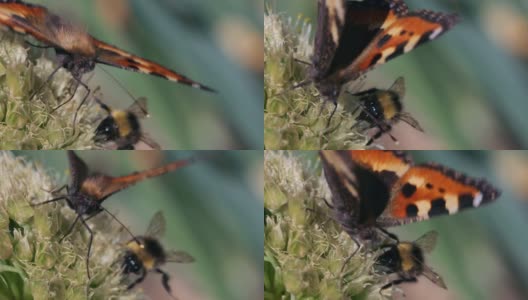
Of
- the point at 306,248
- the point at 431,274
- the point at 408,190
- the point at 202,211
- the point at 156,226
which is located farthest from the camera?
the point at 202,211

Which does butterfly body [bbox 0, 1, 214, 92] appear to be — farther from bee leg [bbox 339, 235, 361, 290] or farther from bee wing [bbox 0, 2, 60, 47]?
bee leg [bbox 339, 235, 361, 290]

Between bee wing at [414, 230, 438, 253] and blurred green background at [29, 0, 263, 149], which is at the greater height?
blurred green background at [29, 0, 263, 149]

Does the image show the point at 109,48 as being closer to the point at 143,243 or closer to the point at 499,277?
the point at 143,243

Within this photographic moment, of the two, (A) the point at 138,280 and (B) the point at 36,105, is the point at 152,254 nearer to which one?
(A) the point at 138,280

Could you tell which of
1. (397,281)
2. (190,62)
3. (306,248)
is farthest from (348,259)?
(190,62)

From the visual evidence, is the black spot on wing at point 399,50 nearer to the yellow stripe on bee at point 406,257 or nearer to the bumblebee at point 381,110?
the bumblebee at point 381,110

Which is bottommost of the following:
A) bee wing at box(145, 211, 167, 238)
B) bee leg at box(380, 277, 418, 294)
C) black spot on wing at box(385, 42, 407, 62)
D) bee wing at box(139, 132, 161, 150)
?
bee leg at box(380, 277, 418, 294)

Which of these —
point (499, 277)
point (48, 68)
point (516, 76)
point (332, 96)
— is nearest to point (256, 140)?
point (332, 96)

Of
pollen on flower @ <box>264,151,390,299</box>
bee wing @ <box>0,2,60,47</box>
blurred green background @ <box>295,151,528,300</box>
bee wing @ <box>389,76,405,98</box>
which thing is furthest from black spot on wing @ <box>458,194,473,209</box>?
bee wing @ <box>0,2,60,47</box>
